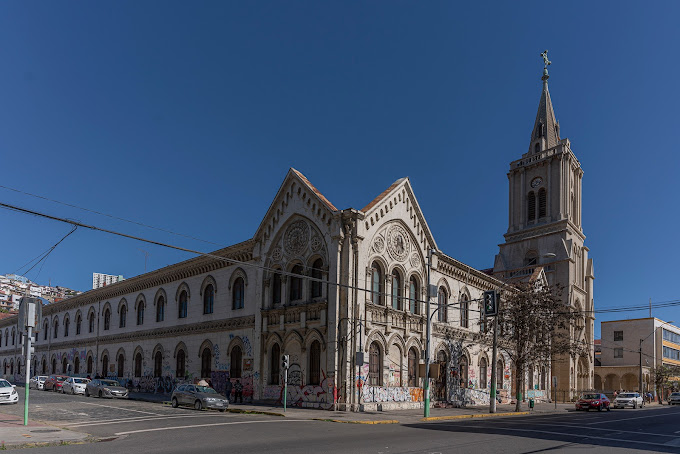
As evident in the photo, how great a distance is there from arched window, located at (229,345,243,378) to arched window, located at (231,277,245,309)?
2.57 metres

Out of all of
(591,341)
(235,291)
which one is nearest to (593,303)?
(591,341)

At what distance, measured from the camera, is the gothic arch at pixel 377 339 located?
2979cm

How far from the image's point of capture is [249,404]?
105 feet

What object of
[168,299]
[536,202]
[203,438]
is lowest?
[203,438]

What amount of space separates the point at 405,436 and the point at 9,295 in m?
182

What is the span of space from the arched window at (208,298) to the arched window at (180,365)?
13.2 feet

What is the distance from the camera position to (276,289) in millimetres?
34000

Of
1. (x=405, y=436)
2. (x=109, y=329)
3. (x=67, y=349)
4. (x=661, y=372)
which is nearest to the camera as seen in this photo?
(x=405, y=436)

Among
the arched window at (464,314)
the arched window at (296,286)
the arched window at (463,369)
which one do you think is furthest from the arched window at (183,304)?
the arched window at (463,369)

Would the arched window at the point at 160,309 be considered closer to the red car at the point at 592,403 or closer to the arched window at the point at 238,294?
the arched window at the point at 238,294

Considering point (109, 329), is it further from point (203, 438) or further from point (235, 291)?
point (203, 438)

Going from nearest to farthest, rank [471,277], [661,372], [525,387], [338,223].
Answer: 1. [338,223]
2. [471,277]
3. [525,387]
4. [661,372]

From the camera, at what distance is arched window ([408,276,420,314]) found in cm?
3388

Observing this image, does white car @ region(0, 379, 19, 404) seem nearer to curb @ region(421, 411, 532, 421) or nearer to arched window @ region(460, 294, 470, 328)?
curb @ region(421, 411, 532, 421)
